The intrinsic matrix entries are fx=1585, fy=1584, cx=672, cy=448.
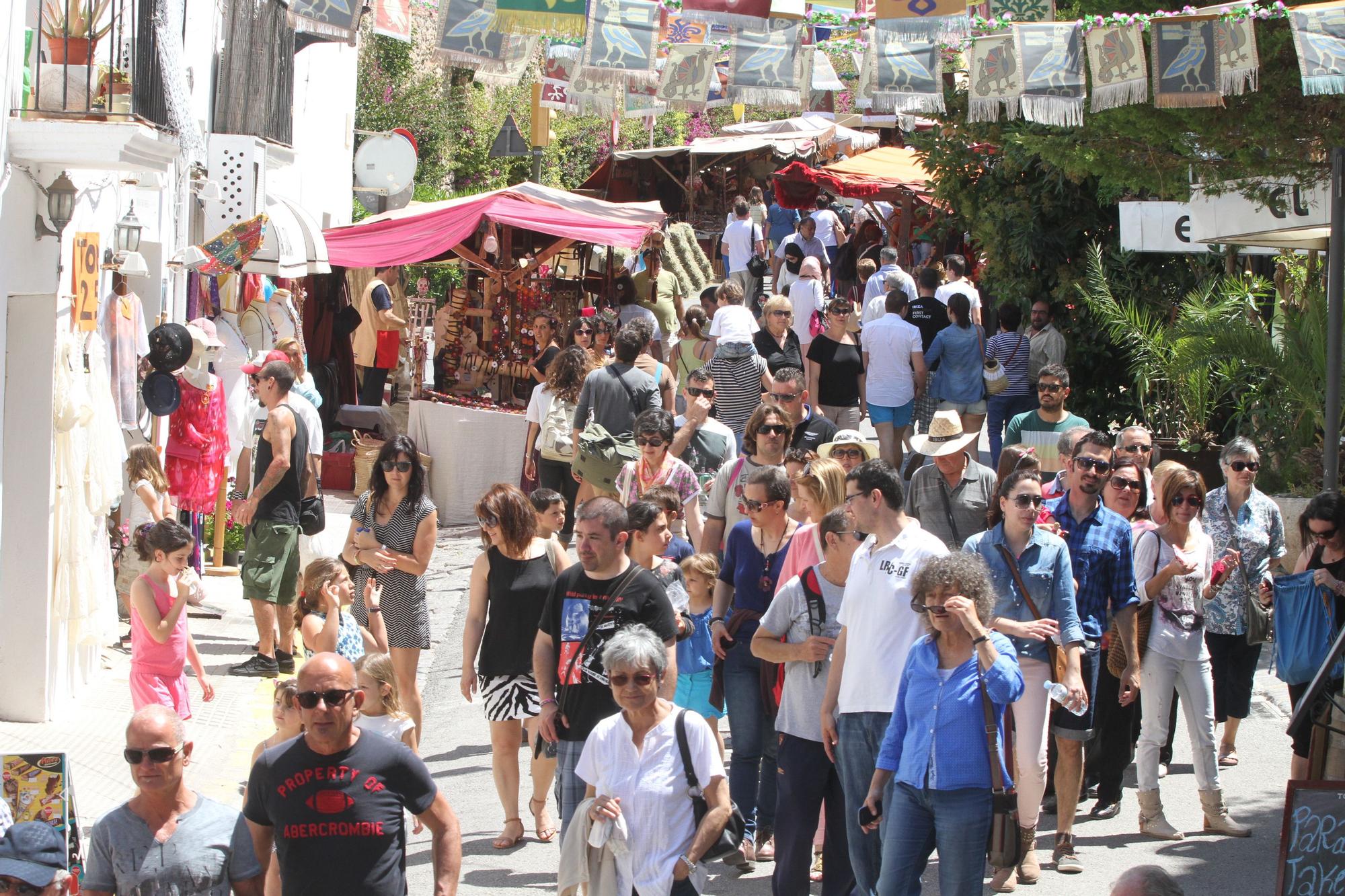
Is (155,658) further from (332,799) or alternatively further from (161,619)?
(332,799)

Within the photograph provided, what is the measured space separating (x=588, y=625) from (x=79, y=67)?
537cm

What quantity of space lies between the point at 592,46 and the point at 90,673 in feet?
17.3

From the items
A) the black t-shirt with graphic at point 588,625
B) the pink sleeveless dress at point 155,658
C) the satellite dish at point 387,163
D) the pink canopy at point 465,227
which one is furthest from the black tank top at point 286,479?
the satellite dish at point 387,163

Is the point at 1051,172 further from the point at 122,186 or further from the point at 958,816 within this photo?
the point at 958,816

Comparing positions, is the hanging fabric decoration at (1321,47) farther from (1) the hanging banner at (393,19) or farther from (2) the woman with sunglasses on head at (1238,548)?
(1) the hanging banner at (393,19)

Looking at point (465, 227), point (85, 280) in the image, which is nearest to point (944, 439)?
point (85, 280)

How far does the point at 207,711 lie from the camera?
969 cm

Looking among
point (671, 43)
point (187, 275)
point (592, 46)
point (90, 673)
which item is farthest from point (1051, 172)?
point (90, 673)

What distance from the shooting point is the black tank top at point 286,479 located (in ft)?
33.8

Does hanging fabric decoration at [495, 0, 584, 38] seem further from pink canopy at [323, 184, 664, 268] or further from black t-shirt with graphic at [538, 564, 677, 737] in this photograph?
pink canopy at [323, 184, 664, 268]

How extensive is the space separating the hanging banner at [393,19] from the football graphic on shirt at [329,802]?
38.1 ft

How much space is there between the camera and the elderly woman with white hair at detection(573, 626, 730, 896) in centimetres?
509

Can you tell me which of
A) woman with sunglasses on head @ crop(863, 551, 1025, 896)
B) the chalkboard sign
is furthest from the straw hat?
the chalkboard sign

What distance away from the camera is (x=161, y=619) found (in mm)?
8062
